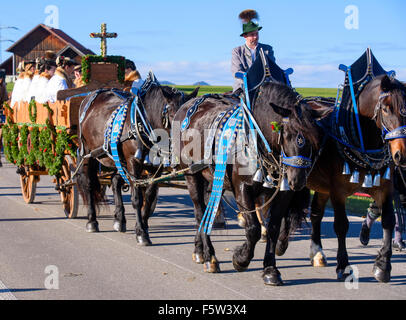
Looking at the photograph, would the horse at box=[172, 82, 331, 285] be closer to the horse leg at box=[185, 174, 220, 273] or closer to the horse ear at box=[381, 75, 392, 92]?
the horse leg at box=[185, 174, 220, 273]

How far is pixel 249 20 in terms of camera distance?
8.34 metres

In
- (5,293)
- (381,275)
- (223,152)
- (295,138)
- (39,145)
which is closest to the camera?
(295,138)

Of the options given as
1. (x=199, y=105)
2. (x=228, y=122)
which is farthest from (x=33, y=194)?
(x=228, y=122)

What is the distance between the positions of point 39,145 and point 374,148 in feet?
21.4

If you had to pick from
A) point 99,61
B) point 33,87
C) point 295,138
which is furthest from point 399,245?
point 33,87

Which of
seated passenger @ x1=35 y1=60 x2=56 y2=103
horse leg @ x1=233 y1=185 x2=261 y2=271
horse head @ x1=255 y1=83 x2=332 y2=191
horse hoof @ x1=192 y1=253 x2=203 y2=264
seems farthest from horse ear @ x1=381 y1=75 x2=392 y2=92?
seated passenger @ x1=35 y1=60 x2=56 y2=103

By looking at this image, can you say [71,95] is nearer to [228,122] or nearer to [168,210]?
[168,210]

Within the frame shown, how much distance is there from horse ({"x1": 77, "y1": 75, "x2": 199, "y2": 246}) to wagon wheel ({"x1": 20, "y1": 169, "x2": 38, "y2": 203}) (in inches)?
76.2

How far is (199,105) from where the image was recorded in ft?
→ 24.6

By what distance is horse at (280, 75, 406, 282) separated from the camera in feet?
18.6

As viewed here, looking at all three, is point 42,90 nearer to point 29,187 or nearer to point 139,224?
point 29,187

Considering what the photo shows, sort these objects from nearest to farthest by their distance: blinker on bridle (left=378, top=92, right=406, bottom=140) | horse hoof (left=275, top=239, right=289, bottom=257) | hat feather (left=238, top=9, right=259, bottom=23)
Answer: blinker on bridle (left=378, top=92, right=406, bottom=140), horse hoof (left=275, top=239, right=289, bottom=257), hat feather (left=238, top=9, right=259, bottom=23)

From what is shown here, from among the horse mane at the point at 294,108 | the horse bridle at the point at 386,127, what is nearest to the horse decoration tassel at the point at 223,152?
the horse mane at the point at 294,108

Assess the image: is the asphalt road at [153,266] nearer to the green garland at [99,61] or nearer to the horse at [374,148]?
the horse at [374,148]
